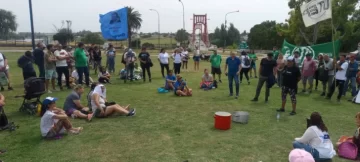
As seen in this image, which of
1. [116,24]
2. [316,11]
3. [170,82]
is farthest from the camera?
[116,24]

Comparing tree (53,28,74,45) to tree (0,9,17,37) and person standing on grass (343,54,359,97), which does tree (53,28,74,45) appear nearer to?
tree (0,9,17,37)

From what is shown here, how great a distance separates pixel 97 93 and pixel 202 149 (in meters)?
3.14

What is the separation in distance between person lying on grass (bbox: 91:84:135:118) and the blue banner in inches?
233

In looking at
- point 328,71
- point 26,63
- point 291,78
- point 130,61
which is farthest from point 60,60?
point 328,71

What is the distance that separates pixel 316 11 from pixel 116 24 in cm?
827

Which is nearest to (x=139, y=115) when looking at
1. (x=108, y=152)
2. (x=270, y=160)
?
(x=108, y=152)

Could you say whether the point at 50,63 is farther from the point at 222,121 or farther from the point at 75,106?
the point at 222,121

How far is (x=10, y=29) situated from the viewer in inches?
3282

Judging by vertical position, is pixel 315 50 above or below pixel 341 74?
above

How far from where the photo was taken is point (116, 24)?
41.4 feet

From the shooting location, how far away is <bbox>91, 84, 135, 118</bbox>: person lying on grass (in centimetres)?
689

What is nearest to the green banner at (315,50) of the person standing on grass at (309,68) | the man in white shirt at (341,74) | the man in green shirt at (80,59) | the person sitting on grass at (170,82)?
the person standing on grass at (309,68)

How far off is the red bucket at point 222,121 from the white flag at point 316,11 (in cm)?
534

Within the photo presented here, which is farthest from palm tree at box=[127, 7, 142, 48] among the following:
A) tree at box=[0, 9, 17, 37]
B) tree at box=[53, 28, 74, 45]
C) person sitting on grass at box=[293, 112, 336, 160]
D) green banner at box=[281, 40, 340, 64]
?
person sitting on grass at box=[293, 112, 336, 160]
